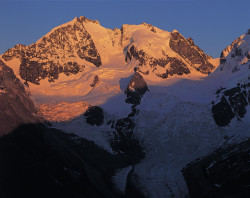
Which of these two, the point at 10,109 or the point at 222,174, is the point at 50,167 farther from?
the point at 222,174

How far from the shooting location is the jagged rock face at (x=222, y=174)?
15638 cm

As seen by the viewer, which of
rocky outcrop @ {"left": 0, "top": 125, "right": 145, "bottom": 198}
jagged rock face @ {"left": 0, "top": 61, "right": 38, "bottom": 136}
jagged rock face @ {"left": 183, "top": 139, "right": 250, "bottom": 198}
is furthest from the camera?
jagged rock face @ {"left": 0, "top": 61, "right": 38, "bottom": 136}

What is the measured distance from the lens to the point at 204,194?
15875 centimetres

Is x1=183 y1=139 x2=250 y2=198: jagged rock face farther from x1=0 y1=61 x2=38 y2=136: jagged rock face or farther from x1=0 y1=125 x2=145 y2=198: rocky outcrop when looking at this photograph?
x1=0 y1=61 x2=38 y2=136: jagged rock face

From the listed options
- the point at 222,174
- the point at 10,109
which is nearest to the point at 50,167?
the point at 10,109

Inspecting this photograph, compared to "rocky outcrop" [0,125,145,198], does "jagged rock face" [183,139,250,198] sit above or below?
below

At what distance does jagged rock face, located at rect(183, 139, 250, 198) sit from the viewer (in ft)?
513

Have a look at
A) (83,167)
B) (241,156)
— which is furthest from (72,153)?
(241,156)

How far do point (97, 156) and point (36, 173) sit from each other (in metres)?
48.2

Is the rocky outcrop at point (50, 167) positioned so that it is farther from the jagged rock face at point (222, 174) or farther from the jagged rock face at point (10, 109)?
the jagged rock face at point (222, 174)

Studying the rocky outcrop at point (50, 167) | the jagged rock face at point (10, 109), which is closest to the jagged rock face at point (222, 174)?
the rocky outcrop at point (50, 167)

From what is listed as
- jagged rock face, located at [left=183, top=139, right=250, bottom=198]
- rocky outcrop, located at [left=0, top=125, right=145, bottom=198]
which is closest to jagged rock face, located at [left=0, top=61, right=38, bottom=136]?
rocky outcrop, located at [left=0, top=125, right=145, bottom=198]

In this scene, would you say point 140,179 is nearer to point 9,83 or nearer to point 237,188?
point 237,188

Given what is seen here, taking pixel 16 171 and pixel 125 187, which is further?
pixel 125 187
